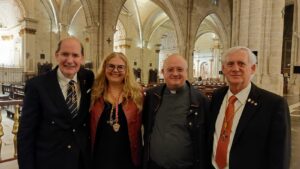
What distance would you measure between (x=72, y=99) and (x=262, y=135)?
1.48 meters

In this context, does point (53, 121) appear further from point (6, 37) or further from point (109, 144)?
point (6, 37)

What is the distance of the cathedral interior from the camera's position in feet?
27.1

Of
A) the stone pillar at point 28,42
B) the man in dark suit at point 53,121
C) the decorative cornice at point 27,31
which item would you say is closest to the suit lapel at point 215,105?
the man in dark suit at point 53,121

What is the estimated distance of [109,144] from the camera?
2.08 m

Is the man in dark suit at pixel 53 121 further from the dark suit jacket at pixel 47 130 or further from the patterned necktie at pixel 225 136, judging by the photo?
the patterned necktie at pixel 225 136

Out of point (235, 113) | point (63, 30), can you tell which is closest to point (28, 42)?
point (63, 30)

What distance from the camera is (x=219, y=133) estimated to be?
6.12 ft

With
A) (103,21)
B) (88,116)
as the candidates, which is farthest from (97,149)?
(103,21)

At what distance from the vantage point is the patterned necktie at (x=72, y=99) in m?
1.99

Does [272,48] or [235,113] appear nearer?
[235,113]

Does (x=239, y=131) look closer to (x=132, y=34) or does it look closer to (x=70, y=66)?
(x=70, y=66)

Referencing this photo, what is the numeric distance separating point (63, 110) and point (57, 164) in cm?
44

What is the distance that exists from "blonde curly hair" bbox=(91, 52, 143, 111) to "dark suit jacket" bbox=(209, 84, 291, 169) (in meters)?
0.88

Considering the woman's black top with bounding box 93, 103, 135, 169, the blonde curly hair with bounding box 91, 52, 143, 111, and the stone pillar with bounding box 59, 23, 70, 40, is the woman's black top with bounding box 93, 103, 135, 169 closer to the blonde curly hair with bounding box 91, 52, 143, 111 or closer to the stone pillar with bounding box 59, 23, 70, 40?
the blonde curly hair with bounding box 91, 52, 143, 111
